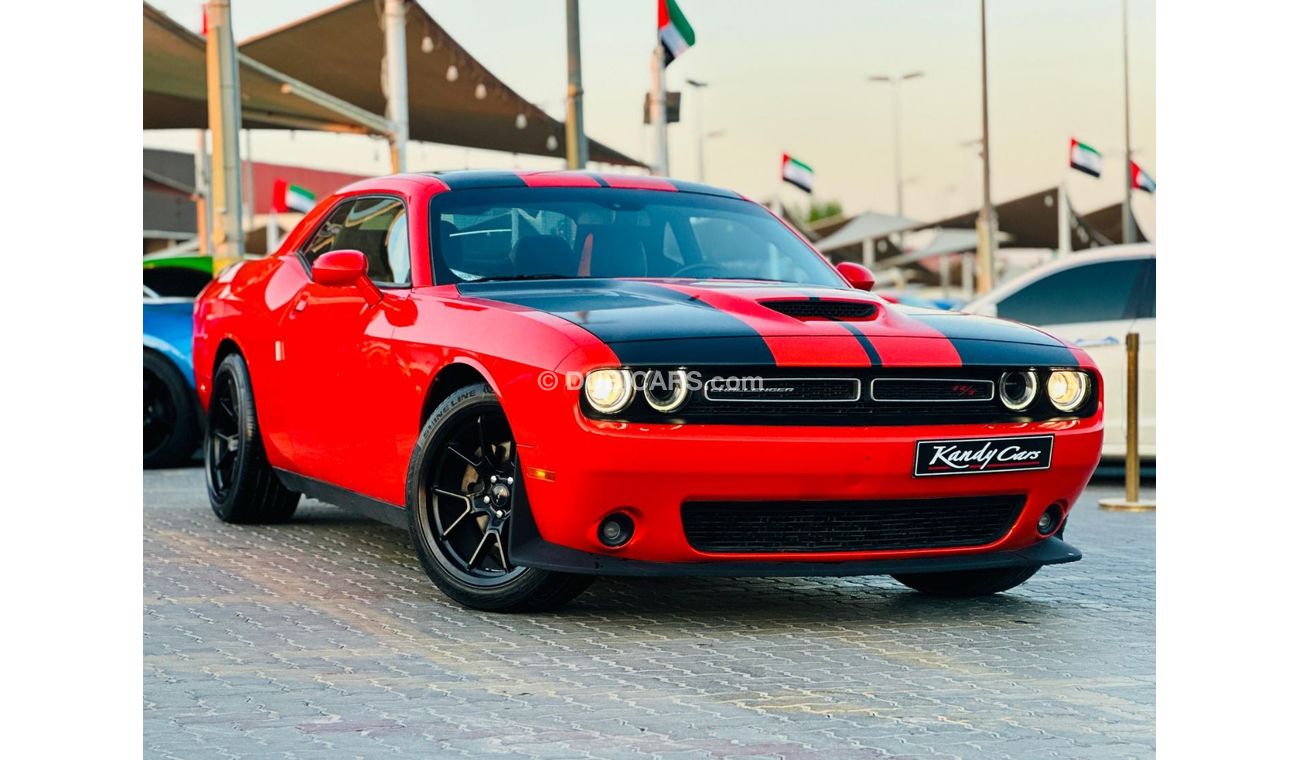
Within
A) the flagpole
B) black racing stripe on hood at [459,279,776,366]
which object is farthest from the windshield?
the flagpole

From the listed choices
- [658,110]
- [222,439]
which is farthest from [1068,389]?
[658,110]

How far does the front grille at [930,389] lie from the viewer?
564 centimetres

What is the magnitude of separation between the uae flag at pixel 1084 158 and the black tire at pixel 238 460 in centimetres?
3336

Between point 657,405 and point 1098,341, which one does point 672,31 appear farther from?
point 657,405

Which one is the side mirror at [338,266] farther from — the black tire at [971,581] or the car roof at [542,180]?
the black tire at [971,581]

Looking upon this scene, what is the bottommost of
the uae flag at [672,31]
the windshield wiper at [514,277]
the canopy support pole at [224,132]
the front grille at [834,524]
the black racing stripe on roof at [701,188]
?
the front grille at [834,524]

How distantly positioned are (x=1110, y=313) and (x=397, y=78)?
44.7 ft

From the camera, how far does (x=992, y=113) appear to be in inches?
1726

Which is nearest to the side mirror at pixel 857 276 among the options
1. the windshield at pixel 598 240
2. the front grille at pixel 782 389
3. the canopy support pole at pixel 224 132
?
the windshield at pixel 598 240

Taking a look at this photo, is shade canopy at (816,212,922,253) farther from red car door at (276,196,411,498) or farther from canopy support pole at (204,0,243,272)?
red car door at (276,196,411,498)

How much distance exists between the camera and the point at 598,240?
22.6 feet

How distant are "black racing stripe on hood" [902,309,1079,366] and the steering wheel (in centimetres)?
93
